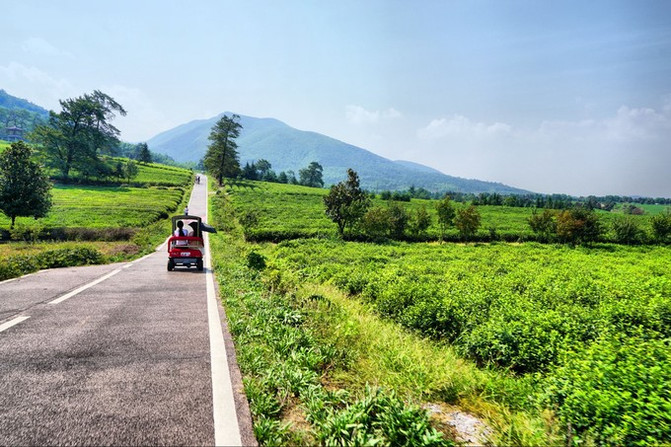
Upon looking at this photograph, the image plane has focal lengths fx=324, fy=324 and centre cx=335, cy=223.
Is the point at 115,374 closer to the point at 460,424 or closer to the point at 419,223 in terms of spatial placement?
the point at 460,424

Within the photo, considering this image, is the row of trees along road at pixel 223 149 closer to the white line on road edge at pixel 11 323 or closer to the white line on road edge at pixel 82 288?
the white line on road edge at pixel 82 288

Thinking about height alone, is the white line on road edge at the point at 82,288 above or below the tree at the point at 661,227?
below

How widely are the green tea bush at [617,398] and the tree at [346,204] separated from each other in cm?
3511

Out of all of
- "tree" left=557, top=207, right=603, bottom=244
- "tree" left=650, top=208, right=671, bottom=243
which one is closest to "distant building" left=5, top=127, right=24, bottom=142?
"tree" left=557, top=207, right=603, bottom=244

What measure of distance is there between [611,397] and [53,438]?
518cm

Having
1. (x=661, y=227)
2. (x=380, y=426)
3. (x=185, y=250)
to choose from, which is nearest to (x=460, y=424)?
(x=380, y=426)

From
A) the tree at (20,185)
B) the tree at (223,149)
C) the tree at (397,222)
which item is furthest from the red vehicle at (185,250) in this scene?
the tree at (223,149)

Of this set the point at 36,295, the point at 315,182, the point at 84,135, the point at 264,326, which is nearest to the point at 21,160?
the point at 36,295

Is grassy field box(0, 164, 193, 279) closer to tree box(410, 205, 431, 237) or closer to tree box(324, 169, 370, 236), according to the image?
tree box(324, 169, 370, 236)

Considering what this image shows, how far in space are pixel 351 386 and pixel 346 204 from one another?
1432 inches

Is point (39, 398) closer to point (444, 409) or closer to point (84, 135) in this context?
point (444, 409)

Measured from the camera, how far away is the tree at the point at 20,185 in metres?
26.8

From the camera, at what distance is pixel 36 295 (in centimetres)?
744

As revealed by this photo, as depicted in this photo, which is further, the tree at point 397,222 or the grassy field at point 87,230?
the tree at point 397,222
